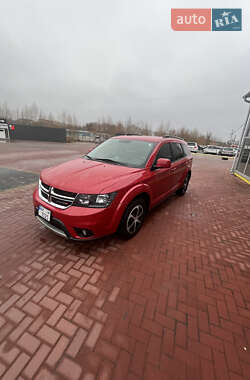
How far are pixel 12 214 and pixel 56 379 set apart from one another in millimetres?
3045

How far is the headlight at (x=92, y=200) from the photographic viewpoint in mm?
2107

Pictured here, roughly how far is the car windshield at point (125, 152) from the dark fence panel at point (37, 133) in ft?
93.7

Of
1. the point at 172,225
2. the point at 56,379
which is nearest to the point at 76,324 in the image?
the point at 56,379

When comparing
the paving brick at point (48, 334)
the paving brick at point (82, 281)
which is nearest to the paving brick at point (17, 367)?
the paving brick at point (48, 334)

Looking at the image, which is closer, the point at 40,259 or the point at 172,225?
the point at 40,259

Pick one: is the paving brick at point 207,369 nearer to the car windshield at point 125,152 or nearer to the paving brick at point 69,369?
the paving brick at point 69,369

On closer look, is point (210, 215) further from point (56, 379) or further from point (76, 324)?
point (56, 379)

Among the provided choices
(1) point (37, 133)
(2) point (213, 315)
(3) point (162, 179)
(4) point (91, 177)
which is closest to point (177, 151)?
(3) point (162, 179)

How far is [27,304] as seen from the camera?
1695 mm

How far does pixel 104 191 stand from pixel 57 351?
164cm

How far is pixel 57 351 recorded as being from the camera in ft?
→ 4.46

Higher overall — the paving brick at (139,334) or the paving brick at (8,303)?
the paving brick at (8,303)

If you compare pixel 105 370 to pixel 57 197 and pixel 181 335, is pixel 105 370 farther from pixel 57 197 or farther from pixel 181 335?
pixel 57 197

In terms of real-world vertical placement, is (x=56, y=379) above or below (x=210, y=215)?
below
